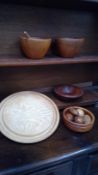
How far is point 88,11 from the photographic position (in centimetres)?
115

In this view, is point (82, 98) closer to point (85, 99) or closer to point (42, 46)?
point (85, 99)

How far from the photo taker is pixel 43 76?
118 cm

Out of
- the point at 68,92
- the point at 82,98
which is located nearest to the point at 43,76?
the point at 68,92

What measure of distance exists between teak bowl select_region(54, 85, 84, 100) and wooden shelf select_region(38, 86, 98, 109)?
1.2 inches

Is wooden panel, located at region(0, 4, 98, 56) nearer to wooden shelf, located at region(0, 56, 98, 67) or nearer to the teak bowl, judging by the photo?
wooden shelf, located at region(0, 56, 98, 67)

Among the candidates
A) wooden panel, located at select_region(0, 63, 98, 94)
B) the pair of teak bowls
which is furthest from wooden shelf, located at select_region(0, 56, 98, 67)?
wooden panel, located at select_region(0, 63, 98, 94)

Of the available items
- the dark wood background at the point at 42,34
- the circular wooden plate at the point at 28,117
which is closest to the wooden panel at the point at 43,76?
the dark wood background at the point at 42,34

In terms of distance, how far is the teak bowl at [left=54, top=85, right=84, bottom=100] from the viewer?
115cm

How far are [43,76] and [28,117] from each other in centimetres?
32

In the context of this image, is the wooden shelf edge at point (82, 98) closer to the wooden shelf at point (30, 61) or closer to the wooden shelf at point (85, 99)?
the wooden shelf at point (85, 99)

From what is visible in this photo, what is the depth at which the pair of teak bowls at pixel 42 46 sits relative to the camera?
0.88 metres

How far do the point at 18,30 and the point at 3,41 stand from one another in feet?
0.32

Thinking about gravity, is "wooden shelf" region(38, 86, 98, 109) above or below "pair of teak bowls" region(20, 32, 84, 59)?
below

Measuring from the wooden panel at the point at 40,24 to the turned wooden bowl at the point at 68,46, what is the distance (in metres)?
0.14
